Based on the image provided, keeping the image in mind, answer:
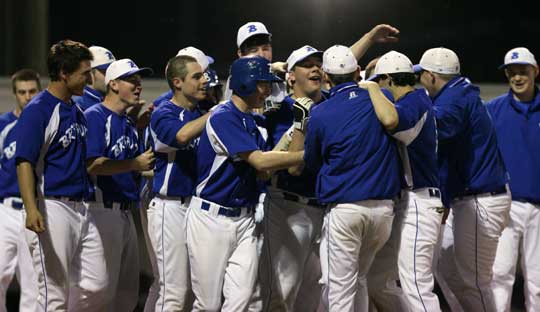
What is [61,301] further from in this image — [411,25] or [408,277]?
[411,25]

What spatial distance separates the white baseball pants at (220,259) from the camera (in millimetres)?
4695

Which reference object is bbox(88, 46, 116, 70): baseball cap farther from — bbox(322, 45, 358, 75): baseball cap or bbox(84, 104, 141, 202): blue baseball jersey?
bbox(322, 45, 358, 75): baseball cap

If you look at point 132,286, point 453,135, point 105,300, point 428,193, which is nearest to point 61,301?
point 105,300

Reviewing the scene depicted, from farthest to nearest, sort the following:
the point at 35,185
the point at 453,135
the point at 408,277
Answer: the point at 453,135 < the point at 408,277 < the point at 35,185

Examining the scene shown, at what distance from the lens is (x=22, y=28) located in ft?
27.5

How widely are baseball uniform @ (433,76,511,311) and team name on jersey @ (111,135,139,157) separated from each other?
1734 millimetres

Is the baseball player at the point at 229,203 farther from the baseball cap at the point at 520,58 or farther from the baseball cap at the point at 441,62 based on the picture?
the baseball cap at the point at 520,58

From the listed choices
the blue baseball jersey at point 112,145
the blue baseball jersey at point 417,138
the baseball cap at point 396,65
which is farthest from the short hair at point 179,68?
the blue baseball jersey at point 417,138

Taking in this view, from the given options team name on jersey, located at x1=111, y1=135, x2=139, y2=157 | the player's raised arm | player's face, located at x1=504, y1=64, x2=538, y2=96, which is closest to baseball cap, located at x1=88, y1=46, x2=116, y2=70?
team name on jersey, located at x1=111, y1=135, x2=139, y2=157

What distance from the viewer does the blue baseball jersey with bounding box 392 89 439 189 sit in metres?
4.82

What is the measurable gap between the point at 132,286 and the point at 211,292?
1.03 metres

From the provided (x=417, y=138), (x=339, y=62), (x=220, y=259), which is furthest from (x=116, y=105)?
(x=417, y=138)

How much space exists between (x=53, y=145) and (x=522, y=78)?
301 centimetres

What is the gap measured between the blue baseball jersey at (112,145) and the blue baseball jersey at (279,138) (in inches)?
31.4
